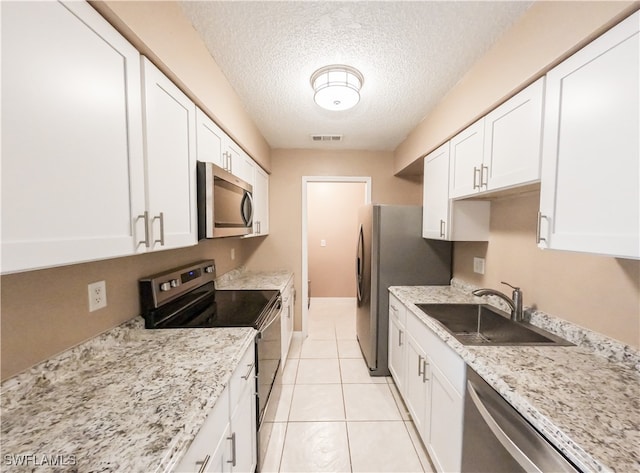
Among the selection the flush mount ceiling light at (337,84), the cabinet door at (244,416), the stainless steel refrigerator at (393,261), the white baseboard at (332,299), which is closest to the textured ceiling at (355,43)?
the flush mount ceiling light at (337,84)

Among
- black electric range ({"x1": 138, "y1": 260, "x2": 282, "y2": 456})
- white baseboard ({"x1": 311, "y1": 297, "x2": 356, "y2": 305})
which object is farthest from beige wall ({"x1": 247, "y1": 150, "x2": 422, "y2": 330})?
white baseboard ({"x1": 311, "y1": 297, "x2": 356, "y2": 305})

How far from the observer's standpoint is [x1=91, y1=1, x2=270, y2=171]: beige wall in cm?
87

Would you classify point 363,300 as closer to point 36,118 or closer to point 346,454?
point 346,454

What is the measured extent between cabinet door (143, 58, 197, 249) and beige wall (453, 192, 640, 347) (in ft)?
6.03

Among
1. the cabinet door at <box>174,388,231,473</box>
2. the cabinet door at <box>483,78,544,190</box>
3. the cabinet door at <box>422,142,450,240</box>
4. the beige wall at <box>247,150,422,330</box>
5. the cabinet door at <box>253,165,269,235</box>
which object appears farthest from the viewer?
the beige wall at <box>247,150,422,330</box>

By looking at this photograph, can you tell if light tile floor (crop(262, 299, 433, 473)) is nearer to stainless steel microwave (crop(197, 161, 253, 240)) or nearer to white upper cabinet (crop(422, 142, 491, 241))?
stainless steel microwave (crop(197, 161, 253, 240))

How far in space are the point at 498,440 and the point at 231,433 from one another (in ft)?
3.35

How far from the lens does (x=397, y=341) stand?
7.06ft

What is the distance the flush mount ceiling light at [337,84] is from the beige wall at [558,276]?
1299 mm

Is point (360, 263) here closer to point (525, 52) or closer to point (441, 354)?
point (441, 354)

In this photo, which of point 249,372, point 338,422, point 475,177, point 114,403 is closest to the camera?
point 114,403

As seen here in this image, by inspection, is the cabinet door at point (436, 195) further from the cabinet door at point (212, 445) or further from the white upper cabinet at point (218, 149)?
the cabinet door at point (212, 445)

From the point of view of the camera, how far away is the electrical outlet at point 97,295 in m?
1.07

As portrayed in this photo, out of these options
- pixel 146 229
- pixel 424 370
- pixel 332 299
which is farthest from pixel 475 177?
pixel 332 299
